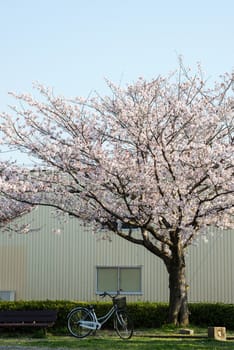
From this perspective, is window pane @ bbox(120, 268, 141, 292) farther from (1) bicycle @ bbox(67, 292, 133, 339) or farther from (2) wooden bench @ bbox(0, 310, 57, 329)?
(1) bicycle @ bbox(67, 292, 133, 339)

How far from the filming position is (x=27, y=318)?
18.3 m

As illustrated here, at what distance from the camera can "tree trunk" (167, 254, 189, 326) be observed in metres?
19.1

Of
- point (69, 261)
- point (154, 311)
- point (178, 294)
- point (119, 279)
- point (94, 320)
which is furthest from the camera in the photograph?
point (69, 261)

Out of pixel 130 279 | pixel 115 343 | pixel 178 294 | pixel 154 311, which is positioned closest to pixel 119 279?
pixel 130 279

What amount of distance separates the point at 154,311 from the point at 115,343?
4963 mm

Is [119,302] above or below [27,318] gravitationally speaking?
above

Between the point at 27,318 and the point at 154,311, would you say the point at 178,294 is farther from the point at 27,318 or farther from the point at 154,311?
the point at 27,318

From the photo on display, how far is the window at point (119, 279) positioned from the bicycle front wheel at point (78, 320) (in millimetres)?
7689

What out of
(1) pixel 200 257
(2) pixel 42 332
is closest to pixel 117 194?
(2) pixel 42 332

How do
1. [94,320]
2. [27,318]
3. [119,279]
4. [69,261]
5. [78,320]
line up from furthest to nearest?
[69,261], [119,279], [27,318], [78,320], [94,320]

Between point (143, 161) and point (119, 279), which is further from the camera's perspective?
point (119, 279)

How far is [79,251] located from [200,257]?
432 cm

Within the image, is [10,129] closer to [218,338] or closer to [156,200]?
[156,200]

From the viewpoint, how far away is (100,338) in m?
16.8
